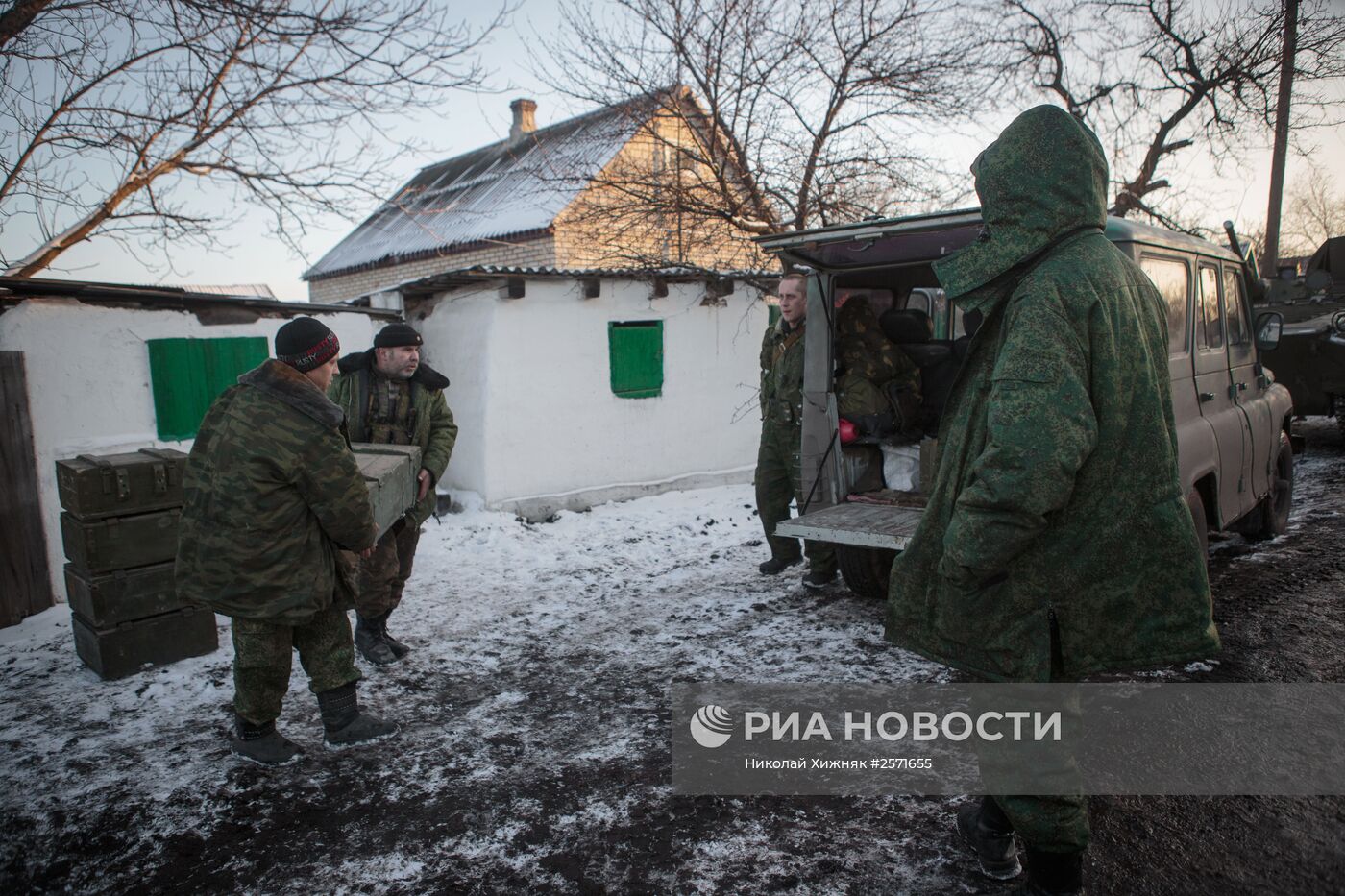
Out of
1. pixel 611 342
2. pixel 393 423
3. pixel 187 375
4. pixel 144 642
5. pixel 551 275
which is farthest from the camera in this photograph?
pixel 611 342

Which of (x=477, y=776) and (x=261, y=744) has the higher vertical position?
(x=261, y=744)

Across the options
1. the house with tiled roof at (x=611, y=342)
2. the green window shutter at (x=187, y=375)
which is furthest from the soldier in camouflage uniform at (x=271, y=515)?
the house with tiled roof at (x=611, y=342)

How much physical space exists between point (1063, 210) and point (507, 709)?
309 centimetres

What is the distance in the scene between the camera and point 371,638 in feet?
14.6

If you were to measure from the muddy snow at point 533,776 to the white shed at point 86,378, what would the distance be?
1.84 feet

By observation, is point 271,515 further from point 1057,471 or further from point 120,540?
point 1057,471

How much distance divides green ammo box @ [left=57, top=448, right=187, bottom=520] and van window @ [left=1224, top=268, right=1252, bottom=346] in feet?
20.1

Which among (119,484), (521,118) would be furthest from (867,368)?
(521,118)

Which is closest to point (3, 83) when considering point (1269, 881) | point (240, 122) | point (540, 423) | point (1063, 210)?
point (240, 122)

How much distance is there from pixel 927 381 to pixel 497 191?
44.3ft

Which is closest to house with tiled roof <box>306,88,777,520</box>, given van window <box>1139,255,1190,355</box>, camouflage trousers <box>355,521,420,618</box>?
camouflage trousers <box>355,521,420,618</box>

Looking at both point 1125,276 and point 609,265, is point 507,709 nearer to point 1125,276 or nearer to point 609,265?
point 1125,276

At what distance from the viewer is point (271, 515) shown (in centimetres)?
303

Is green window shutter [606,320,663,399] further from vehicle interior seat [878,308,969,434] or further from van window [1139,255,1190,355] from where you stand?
van window [1139,255,1190,355]
